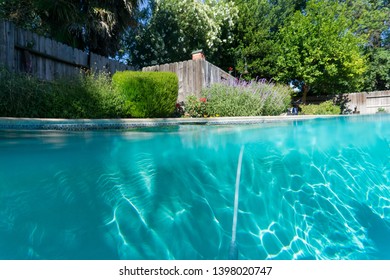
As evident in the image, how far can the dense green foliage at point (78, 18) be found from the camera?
813 centimetres

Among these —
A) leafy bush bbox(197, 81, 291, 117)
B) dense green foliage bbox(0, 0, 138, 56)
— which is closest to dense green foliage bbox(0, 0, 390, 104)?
dense green foliage bbox(0, 0, 138, 56)

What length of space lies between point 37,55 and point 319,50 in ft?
45.4

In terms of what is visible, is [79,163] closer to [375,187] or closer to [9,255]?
[9,255]

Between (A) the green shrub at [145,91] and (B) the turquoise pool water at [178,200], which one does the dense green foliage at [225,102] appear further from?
(B) the turquoise pool water at [178,200]

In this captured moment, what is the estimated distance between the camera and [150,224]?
6.78ft

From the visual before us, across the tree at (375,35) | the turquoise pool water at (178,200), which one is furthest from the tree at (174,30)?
the tree at (375,35)

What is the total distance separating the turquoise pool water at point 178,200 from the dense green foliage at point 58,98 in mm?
929

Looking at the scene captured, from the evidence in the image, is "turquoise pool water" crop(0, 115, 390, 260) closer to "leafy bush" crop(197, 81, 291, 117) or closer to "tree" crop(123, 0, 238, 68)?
"leafy bush" crop(197, 81, 291, 117)

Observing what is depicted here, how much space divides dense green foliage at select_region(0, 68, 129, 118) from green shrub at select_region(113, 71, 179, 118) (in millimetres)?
250

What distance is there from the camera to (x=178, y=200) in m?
2.51

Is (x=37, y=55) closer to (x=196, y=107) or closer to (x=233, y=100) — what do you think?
(x=196, y=107)

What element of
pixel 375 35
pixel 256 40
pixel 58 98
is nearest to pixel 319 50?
pixel 256 40

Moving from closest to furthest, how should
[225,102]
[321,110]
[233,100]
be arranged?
[225,102] → [233,100] → [321,110]
